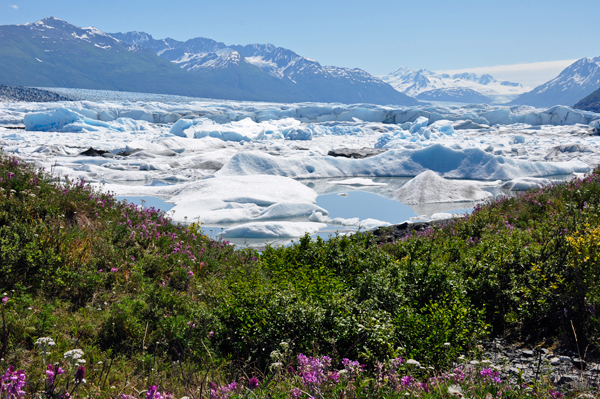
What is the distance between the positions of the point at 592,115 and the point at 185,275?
82.7 metres

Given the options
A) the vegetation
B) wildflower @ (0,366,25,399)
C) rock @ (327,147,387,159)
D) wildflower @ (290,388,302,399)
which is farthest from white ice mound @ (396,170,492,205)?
wildflower @ (0,366,25,399)

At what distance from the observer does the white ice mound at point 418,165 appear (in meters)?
23.3

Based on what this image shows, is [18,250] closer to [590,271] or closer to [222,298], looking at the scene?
[222,298]

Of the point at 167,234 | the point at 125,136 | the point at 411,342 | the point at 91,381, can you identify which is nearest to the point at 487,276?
the point at 411,342

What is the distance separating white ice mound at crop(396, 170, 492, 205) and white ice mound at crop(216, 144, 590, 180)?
236 inches

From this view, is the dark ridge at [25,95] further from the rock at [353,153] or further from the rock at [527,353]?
the rock at [527,353]

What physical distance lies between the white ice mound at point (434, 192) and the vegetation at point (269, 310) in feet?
38.4

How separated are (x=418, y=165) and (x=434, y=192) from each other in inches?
319

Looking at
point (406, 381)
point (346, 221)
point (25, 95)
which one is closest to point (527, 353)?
point (406, 381)

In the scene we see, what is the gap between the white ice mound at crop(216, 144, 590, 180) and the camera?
23312 mm

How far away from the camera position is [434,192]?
1769cm

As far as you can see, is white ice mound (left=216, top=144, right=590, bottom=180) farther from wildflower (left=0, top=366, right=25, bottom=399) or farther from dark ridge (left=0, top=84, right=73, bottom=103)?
dark ridge (left=0, top=84, right=73, bottom=103)

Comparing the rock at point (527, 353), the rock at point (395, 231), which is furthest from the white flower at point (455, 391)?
the rock at point (395, 231)

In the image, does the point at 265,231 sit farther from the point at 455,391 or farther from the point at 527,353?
the point at 455,391
